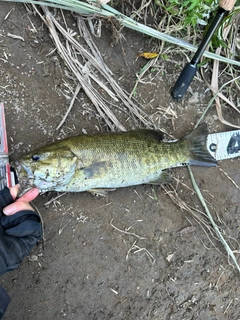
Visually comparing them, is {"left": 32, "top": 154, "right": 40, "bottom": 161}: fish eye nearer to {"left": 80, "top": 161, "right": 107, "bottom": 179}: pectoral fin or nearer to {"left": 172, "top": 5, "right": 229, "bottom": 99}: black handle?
{"left": 80, "top": 161, "right": 107, "bottom": 179}: pectoral fin

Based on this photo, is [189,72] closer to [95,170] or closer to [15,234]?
[95,170]

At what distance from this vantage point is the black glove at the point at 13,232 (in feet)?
9.19

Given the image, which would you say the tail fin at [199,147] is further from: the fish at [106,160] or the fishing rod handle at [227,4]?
the fishing rod handle at [227,4]

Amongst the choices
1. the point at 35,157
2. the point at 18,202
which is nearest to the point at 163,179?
the point at 35,157

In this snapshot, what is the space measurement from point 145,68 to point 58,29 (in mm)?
914

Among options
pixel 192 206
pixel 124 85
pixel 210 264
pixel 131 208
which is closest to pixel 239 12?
pixel 124 85

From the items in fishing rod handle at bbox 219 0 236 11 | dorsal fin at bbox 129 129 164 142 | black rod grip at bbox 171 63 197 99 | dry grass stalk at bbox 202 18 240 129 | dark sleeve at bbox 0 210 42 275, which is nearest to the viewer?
dark sleeve at bbox 0 210 42 275

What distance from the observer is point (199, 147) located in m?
3.53

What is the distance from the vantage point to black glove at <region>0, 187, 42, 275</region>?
2801 mm

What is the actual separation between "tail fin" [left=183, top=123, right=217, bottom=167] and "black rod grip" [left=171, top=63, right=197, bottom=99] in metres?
0.45

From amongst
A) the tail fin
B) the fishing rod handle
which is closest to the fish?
the tail fin

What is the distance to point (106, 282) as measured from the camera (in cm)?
356

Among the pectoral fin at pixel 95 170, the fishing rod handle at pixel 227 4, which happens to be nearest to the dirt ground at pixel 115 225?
the pectoral fin at pixel 95 170

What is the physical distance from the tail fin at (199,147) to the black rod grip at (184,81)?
0.45 meters
